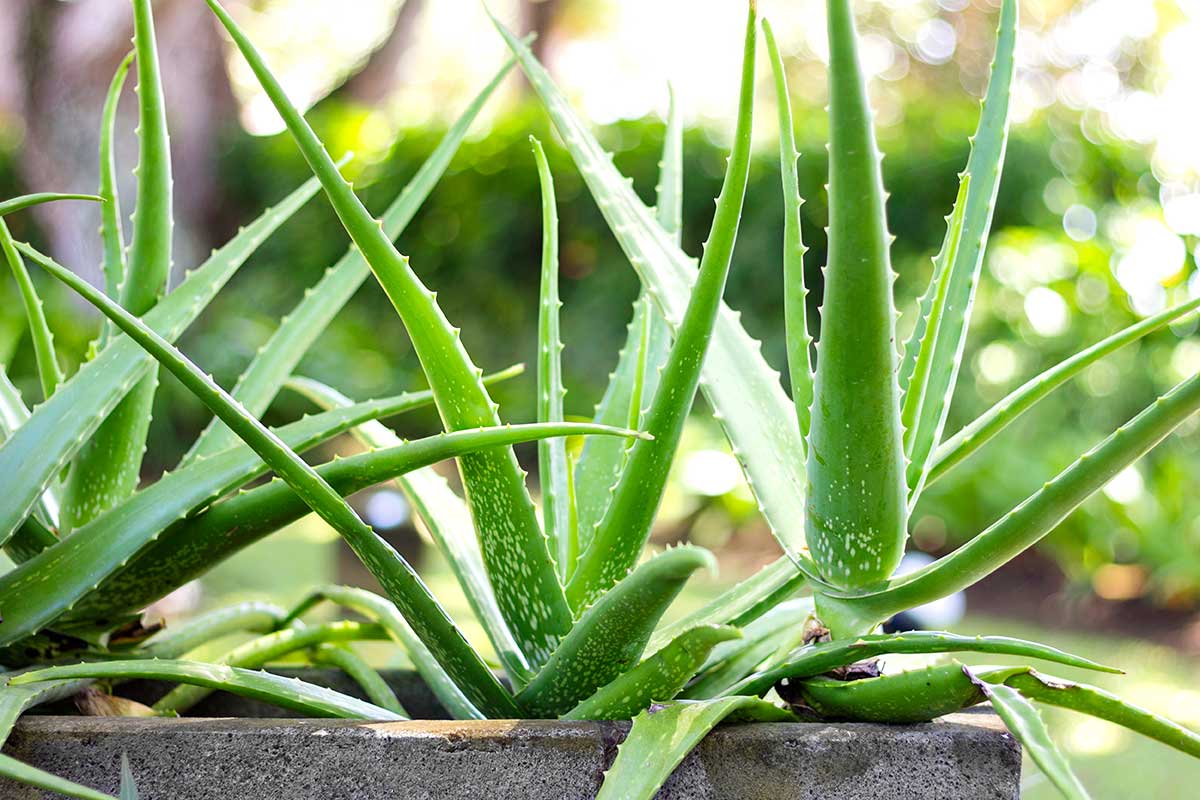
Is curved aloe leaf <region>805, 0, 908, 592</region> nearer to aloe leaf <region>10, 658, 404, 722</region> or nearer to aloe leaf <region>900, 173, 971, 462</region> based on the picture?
aloe leaf <region>900, 173, 971, 462</region>

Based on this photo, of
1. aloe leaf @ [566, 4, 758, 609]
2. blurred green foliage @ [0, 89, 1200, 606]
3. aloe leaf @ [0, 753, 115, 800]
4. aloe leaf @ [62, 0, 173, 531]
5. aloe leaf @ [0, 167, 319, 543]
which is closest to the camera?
aloe leaf @ [0, 753, 115, 800]

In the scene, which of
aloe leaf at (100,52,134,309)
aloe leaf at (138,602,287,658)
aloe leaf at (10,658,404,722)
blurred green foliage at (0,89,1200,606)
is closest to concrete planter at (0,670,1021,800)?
aloe leaf at (10,658,404,722)

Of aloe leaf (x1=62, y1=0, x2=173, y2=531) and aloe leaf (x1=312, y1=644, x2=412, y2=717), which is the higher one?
aloe leaf (x1=62, y1=0, x2=173, y2=531)

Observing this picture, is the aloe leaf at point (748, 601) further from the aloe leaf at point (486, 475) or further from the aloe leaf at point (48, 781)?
the aloe leaf at point (48, 781)

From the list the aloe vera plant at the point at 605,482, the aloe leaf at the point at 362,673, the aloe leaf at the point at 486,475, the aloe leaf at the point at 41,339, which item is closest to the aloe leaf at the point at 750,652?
the aloe vera plant at the point at 605,482

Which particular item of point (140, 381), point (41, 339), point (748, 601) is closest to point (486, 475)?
point (748, 601)

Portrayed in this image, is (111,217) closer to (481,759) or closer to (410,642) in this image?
(410,642)

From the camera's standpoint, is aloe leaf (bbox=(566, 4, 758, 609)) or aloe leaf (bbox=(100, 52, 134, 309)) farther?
aloe leaf (bbox=(100, 52, 134, 309))

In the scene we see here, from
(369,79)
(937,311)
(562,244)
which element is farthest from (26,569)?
(369,79)
